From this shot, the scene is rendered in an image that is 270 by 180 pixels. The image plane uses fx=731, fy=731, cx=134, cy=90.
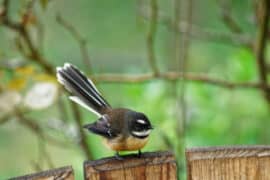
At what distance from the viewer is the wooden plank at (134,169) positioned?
1.83 metres

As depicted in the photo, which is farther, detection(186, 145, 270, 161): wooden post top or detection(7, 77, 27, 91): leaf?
detection(7, 77, 27, 91): leaf

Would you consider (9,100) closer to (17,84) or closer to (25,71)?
(17,84)

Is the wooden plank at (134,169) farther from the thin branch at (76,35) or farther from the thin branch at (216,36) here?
the thin branch at (216,36)

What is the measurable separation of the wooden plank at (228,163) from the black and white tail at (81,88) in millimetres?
547

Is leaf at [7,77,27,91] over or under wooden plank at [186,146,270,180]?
over

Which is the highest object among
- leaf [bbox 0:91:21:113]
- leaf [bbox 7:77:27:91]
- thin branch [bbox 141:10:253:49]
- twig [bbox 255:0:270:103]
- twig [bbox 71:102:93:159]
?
thin branch [bbox 141:10:253:49]

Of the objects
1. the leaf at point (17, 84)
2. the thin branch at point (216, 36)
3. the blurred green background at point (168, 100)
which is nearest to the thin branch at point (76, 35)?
the blurred green background at point (168, 100)

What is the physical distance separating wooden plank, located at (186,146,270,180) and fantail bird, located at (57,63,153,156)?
0.30 meters

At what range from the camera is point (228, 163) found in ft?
6.08

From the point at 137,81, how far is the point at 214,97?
66 cm

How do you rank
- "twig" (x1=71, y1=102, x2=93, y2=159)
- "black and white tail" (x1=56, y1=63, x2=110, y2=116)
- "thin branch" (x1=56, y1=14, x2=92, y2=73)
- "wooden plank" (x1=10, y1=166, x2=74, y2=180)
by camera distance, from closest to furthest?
"wooden plank" (x1=10, y1=166, x2=74, y2=180) → "black and white tail" (x1=56, y1=63, x2=110, y2=116) → "thin branch" (x1=56, y1=14, x2=92, y2=73) → "twig" (x1=71, y1=102, x2=93, y2=159)

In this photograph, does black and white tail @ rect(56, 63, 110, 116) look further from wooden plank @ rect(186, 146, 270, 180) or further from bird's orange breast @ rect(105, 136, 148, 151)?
wooden plank @ rect(186, 146, 270, 180)

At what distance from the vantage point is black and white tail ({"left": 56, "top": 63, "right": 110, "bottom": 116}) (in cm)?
230

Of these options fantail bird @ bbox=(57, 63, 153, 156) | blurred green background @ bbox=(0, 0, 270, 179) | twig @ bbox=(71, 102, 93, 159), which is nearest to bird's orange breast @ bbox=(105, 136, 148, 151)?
fantail bird @ bbox=(57, 63, 153, 156)
